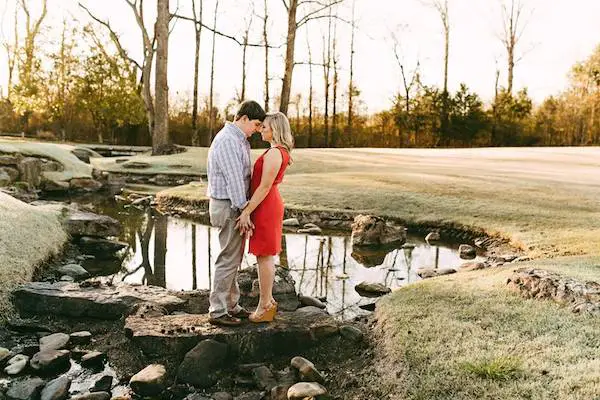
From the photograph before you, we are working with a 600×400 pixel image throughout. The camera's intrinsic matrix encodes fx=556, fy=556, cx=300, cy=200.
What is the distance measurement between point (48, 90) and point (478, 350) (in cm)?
4017

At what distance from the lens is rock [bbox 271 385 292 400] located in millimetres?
4152

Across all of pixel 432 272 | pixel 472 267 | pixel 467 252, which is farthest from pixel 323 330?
pixel 467 252

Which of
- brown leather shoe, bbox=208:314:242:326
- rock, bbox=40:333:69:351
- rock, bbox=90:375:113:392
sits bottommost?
rock, bbox=90:375:113:392

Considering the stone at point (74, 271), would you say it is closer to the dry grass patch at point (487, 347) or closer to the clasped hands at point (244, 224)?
the clasped hands at point (244, 224)

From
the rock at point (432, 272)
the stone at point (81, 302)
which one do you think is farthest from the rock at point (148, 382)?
the rock at point (432, 272)

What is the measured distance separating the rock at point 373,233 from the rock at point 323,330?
5129 millimetres

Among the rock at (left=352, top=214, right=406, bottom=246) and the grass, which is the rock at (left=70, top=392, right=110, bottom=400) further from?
the rock at (left=352, top=214, right=406, bottom=246)

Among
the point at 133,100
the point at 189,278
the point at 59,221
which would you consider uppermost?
the point at 133,100

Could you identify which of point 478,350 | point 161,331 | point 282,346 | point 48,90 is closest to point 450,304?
point 478,350

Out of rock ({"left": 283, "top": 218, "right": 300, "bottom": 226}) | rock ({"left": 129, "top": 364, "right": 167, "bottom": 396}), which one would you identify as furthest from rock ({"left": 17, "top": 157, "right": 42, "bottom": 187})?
rock ({"left": 129, "top": 364, "right": 167, "bottom": 396})

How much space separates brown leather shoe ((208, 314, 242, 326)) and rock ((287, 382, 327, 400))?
3.10ft

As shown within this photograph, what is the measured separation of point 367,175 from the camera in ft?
58.5

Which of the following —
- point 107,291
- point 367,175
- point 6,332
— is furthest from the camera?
point 367,175

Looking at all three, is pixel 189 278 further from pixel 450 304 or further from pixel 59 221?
pixel 450 304
